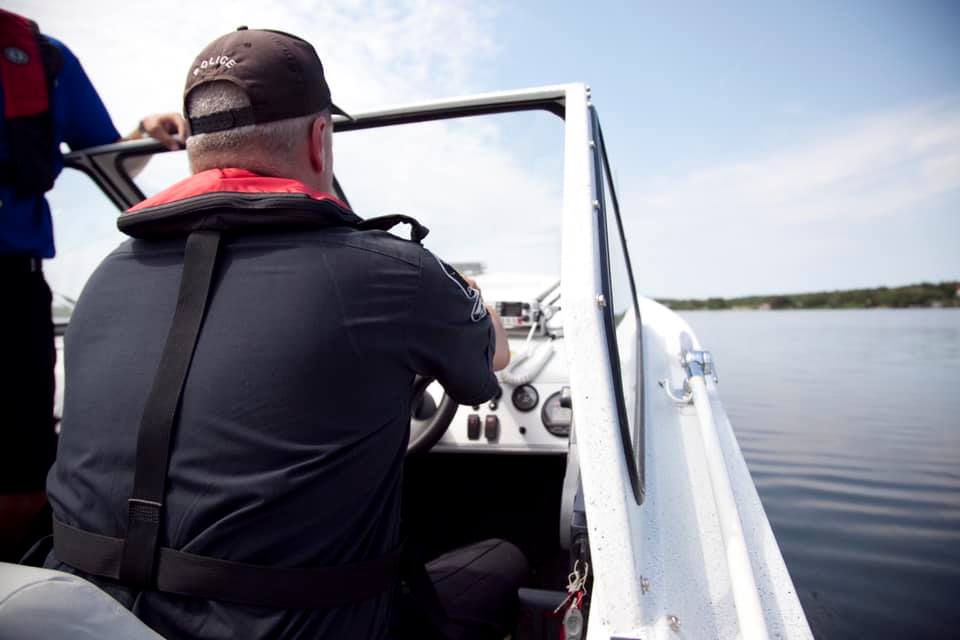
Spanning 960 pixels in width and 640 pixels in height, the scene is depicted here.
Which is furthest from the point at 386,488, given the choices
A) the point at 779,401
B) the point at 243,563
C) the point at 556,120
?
the point at 779,401

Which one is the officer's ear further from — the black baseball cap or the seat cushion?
the seat cushion

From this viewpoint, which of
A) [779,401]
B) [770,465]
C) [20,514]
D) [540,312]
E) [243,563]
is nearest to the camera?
[243,563]

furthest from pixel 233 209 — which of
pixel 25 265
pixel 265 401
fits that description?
pixel 25 265

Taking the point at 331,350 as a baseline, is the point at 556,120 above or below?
above

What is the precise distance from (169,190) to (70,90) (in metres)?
1.29

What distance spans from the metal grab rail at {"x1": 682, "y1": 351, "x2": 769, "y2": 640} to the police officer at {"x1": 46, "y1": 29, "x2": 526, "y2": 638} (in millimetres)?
572

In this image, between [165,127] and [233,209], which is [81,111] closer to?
[165,127]

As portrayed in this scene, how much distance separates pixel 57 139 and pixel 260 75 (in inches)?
48.1

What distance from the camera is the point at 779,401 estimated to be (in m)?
8.76

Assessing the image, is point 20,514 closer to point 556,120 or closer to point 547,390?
point 547,390

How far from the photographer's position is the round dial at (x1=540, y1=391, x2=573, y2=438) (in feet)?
7.09

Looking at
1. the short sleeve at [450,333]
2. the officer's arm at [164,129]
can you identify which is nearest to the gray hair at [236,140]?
the short sleeve at [450,333]

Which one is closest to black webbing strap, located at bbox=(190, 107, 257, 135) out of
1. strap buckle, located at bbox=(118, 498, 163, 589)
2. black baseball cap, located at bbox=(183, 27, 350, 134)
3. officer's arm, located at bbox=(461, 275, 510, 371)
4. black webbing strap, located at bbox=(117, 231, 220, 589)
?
black baseball cap, located at bbox=(183, 27, 350, 134)

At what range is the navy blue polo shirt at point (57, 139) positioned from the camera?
160cm
